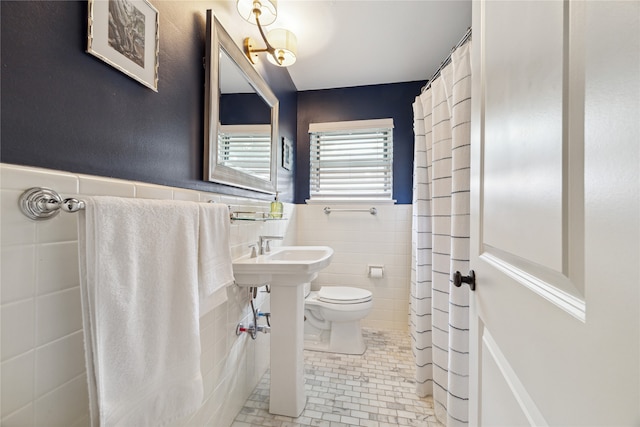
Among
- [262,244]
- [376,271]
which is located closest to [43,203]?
[262,244]

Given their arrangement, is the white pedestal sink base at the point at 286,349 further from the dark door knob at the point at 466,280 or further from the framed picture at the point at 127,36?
the framed picture at the point at 127,36

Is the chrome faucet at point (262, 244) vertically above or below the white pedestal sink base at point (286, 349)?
above

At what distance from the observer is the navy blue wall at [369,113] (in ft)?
8.30

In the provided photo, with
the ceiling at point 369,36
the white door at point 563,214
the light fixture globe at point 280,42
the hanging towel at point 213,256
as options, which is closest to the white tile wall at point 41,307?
the hanging towel at point 213,256

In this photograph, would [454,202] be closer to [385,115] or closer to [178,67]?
[178,67]

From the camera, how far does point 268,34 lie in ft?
5.48

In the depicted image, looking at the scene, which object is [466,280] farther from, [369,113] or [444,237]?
[369,113]

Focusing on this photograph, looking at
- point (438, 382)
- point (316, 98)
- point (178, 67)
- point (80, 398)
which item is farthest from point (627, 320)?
point (316, 98)

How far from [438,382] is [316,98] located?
2568 mm

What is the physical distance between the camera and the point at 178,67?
0.98m

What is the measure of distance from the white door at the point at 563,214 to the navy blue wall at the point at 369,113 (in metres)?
1.90

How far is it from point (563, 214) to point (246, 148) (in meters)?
1.45

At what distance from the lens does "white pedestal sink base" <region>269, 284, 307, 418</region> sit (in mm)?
1396

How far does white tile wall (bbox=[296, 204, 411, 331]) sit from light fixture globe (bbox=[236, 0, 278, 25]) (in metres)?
1.66
